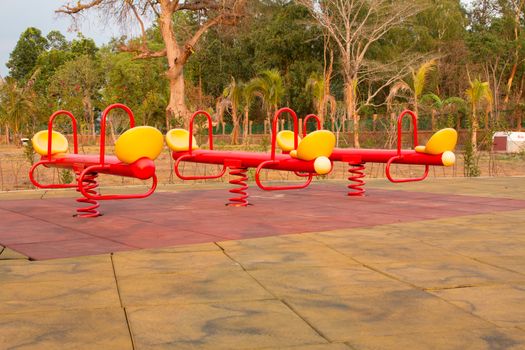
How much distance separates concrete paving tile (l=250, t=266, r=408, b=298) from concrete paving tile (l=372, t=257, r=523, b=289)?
14cm

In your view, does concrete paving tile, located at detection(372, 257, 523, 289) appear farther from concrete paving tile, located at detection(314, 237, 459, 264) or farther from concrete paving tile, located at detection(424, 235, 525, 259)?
concrete paving tile, located at detection(424, 235, 525, 259)

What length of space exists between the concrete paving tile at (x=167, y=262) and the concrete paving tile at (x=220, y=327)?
98cm

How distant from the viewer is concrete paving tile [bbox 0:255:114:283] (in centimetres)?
436

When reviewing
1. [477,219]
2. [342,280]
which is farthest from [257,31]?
[342,280]

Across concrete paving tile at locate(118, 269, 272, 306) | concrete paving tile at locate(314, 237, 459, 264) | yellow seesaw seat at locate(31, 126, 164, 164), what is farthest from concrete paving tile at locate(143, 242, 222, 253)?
yellow seesaw seat at locate(31, 126, 164, 164)

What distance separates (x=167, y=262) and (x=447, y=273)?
191cm

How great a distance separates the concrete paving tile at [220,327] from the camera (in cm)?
303

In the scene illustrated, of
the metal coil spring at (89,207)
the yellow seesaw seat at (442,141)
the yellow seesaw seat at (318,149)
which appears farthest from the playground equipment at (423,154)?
the metal coil spring at (89,207)

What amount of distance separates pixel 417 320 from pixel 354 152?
6405 mm

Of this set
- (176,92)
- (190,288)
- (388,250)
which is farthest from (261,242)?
(176,92)

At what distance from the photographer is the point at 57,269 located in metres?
4.65

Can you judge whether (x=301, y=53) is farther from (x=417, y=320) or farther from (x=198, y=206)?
(x=417, y=320)

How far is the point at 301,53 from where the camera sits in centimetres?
4328

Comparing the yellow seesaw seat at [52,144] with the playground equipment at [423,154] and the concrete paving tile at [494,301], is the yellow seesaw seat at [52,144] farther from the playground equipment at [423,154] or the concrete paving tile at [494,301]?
the concrete paving tile at [494,301]
